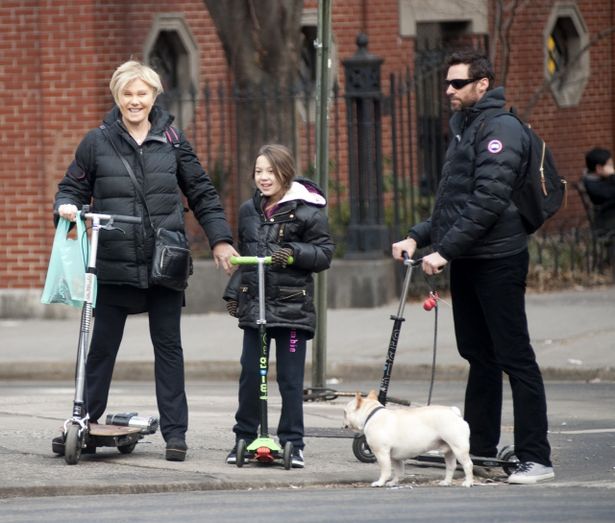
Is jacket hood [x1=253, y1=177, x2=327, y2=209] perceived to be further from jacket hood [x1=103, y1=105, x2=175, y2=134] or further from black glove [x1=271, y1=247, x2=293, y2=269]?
jacket hood [x1=103, y1=105, x2=175, y2=134]

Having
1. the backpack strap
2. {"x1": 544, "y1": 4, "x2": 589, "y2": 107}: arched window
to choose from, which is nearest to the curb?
the backpack strap

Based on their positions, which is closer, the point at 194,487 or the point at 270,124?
the point at 194,487

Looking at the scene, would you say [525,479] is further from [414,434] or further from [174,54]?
[174,54]

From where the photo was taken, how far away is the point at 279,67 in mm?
15570

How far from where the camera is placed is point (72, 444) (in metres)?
7.60

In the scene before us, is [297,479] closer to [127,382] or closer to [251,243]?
[251,243]

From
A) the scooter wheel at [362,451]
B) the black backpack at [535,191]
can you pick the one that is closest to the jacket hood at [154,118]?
the black backpack at [535,191]

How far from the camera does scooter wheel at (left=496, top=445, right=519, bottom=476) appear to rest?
770 cm

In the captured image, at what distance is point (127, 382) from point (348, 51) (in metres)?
7.05

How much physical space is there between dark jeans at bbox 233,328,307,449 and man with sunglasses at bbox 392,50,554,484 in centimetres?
85

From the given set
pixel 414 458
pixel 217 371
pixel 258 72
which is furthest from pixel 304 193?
pixel 258 72

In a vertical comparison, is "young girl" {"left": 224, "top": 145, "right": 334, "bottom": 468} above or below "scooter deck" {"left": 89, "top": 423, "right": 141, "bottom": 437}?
above

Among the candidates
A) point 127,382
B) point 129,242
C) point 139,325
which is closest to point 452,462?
point 129,242

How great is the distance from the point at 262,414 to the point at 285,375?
24cm
